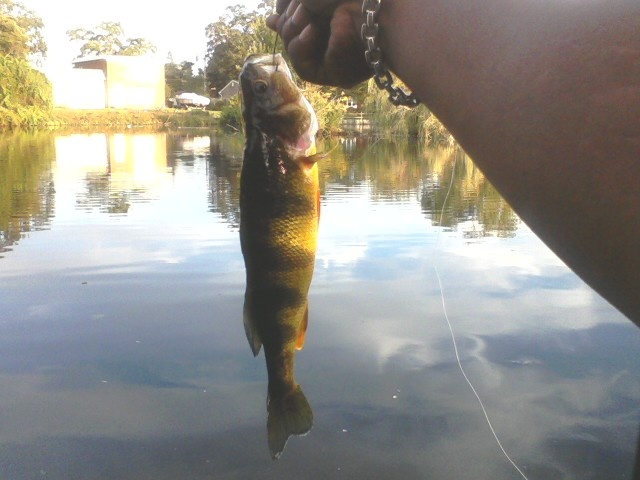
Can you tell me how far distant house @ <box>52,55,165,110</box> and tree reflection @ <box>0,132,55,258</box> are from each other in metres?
36.6

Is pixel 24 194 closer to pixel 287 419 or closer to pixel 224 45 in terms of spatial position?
pixel 287 419

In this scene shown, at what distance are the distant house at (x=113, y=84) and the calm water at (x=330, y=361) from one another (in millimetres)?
53828

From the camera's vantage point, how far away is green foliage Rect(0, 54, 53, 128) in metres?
47.2

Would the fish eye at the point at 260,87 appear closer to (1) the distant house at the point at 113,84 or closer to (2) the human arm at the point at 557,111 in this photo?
(2) the human arm at the point at 557,111

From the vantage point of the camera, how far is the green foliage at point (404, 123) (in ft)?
112

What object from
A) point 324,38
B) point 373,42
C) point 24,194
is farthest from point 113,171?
point 373,42

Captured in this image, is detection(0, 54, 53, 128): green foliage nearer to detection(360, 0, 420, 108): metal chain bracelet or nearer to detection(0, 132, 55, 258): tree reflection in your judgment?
detection(0, 132, 55, 258): tree reflection

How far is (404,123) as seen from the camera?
3634cm

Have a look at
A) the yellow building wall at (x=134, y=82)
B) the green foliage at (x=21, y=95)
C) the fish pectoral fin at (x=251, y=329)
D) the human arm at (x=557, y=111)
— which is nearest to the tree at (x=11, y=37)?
the yellow building wall at (x=134, y=82)

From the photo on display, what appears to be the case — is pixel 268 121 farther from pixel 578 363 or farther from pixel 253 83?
pixel 578 363

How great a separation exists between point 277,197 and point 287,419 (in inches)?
24.1

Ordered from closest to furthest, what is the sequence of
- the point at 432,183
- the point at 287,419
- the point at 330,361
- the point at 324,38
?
1. the point at 324,38
2. the point at 287,419
3. the point at 330,361
4. the point at 432,183

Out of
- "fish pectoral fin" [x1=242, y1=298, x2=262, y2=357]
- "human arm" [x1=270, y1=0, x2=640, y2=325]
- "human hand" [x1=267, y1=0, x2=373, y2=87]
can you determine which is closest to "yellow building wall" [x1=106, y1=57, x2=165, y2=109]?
"fish pectoral fin" [x1=242, y1=298, x2=262, y2=357]

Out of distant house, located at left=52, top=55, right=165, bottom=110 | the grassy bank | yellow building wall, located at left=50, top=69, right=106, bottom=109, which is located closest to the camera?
the grassy bank
